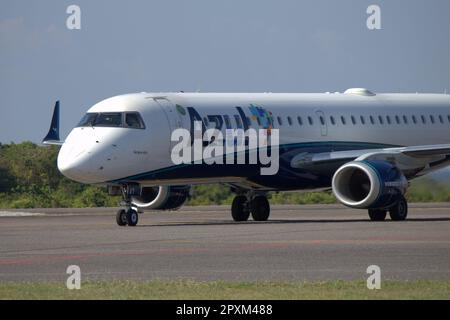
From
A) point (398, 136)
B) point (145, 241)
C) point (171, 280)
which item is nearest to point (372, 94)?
point (398, 136)

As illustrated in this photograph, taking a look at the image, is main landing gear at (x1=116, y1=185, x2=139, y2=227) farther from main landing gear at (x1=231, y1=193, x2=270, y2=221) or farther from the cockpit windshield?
main landing gear at (x1=231, y1=193, x2=270, y2=221)

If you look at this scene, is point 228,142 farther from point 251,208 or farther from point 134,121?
point 251,208

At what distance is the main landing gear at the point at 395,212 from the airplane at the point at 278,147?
3cm

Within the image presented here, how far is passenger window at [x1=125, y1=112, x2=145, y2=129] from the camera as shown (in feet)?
124

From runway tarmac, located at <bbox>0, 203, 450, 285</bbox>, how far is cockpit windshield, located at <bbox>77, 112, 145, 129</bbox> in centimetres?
278

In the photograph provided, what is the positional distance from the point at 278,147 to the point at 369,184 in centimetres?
289

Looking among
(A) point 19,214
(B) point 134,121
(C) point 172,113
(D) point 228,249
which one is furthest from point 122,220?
(A) point 19,214

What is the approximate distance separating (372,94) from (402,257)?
21295mm

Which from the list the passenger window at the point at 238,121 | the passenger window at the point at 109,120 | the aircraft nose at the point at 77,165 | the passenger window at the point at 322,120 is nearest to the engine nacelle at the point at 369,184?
the passenger window at the point at 322,120

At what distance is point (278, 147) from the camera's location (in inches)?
1601

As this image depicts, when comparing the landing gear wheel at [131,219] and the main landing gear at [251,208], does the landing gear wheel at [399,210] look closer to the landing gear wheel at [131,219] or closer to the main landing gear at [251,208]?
the main landing gear at [251,208]

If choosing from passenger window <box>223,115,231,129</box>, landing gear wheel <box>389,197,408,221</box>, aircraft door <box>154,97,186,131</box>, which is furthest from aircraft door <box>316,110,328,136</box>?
aircraft door <box>154,97,186,131</box>
